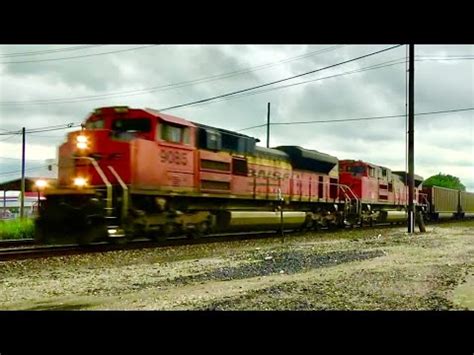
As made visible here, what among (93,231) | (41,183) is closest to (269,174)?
(93,231)

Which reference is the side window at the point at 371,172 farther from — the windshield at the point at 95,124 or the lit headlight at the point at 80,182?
the lit headlight at the point at 80,182

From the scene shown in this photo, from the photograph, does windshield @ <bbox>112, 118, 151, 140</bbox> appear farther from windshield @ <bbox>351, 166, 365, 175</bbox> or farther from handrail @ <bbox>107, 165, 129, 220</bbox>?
windshield @ <bbox>351, 166, 365, 175</bbox>

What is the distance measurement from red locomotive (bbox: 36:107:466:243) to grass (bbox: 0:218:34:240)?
4.61m

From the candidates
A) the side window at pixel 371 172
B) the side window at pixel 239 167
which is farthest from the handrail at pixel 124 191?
the side window at pixel 371 172

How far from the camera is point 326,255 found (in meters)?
11.1

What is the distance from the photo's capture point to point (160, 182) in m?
12.4

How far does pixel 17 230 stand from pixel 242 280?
1043cm

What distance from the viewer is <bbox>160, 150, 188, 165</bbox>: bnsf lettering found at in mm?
12516

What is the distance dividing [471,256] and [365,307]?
21.3 feet

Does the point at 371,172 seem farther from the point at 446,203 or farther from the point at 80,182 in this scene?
the point at 80,182

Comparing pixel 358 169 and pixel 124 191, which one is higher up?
pixel 358 169

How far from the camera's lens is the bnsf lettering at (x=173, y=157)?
41.1 feet

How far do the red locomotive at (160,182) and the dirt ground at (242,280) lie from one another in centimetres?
105
